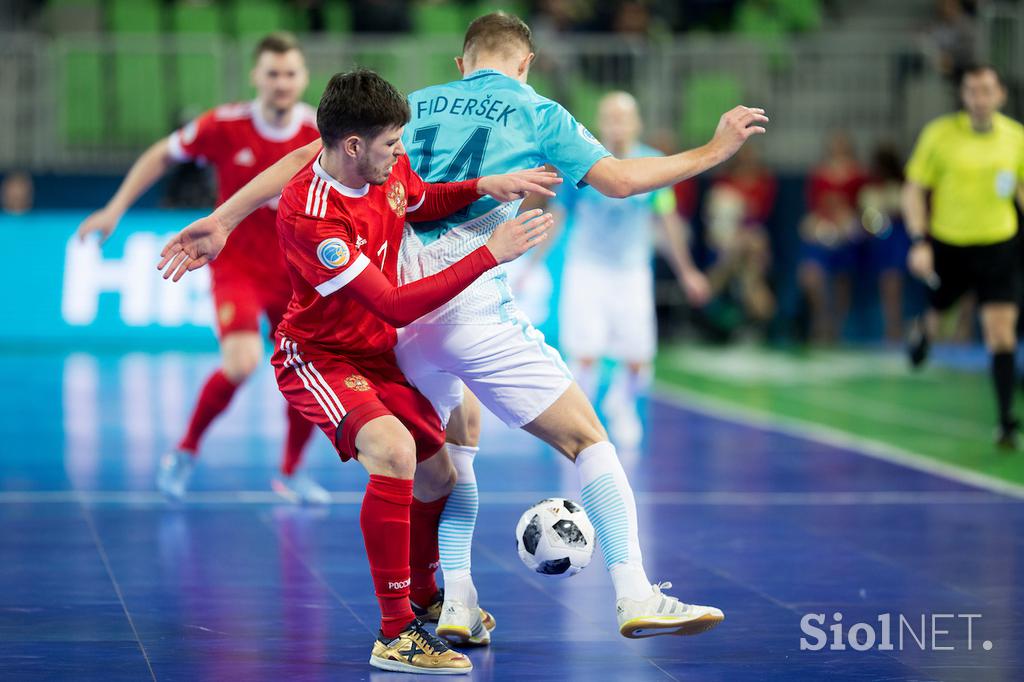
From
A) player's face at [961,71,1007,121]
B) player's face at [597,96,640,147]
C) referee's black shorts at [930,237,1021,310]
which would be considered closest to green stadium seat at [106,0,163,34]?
player's face at [597,96,640,147]

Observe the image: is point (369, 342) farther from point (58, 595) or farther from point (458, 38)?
point (458, 38)

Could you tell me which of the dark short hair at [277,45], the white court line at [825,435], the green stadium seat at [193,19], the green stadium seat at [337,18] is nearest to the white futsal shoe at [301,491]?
the dark short hair at [277,45]

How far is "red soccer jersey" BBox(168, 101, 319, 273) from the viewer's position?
864 centimetres

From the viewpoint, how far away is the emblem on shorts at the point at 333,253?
16.9ft

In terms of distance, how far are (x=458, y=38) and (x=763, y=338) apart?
17.5ft

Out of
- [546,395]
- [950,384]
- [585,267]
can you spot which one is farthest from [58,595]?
[950,384]

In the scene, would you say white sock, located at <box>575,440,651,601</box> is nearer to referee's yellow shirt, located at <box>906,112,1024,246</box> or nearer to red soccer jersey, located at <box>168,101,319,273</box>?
red soccer jersey, located at <box>168,101,319,273</box>

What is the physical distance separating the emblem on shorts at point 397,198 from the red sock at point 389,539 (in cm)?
90

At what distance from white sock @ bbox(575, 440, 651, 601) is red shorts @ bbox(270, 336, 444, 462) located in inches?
21.7

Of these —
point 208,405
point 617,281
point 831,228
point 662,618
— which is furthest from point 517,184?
point 831,228

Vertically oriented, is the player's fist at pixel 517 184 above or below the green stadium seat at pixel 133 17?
below

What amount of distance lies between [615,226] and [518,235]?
21.5 feet

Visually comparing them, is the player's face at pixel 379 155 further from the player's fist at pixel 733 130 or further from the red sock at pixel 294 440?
the red sock at pixel 294 440

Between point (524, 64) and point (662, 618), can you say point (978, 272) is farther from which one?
point (662, 618)
